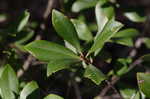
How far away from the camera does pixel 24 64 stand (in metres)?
1.58

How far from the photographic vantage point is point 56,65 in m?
1.07

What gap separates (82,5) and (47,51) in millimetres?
413

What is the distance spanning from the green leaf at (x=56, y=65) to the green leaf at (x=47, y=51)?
0.03 meters

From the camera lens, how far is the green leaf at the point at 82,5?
146cm

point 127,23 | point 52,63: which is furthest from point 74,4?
point 127,23

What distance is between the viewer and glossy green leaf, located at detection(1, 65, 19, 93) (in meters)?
1.15

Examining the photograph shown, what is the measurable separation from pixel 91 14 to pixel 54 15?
641 millimetres

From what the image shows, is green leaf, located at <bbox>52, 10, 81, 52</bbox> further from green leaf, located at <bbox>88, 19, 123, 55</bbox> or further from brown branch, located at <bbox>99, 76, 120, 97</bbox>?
brown branch, located at <bbox>99, 76, 120, 97</bbox>

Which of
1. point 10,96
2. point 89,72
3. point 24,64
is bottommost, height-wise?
point 24,64

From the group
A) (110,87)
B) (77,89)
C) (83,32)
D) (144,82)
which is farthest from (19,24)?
(144,82)

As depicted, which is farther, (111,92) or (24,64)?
(111,92)

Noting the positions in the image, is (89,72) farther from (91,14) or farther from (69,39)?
(91,14)

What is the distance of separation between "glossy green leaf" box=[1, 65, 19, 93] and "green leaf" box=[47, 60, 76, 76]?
0.16 metres

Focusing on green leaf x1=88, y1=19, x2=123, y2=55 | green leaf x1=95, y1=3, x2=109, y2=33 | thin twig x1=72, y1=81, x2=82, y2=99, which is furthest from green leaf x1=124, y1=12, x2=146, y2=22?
green leaf x1=88, y1=19, x2=123, y2=55
